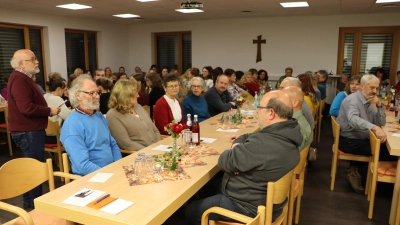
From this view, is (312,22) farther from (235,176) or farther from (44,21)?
(235,176)

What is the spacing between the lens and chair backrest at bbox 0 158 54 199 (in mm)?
2004

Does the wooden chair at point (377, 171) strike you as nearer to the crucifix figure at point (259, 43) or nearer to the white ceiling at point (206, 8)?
the white ceiling at point (206, 8)

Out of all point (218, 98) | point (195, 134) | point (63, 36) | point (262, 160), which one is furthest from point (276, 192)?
point (63, 36)

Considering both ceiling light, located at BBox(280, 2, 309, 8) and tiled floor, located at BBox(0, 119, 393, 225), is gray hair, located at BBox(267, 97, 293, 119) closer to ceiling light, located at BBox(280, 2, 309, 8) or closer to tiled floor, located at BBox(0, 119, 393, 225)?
tiled floor, located at BBox(0, 119, 393, 225)

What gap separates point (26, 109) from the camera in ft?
9.70

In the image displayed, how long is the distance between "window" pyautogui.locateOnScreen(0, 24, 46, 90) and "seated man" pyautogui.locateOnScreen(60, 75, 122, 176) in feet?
21.6

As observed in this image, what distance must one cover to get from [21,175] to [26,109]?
106 cm

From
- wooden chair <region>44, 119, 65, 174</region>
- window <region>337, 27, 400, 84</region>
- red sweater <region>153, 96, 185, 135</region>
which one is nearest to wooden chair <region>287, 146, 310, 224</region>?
red sweater <region>153, 96, 185, 135</region>

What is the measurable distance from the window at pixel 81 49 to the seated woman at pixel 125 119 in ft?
23.6

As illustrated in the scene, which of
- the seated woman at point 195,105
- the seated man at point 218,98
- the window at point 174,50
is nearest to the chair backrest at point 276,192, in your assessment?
the seated woman at point 195,105

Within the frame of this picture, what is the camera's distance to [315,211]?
128 inches

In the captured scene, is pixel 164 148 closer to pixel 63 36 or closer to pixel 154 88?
pixel 154 88

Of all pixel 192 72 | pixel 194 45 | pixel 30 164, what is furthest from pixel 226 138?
pixel 194 45

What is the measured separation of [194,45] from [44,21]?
14.9 feet
